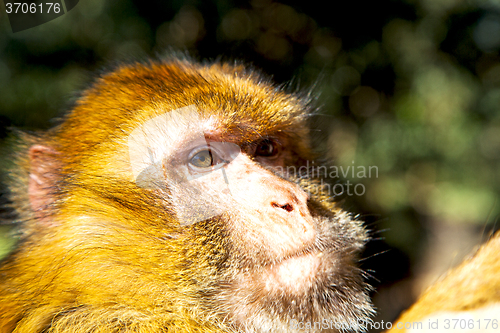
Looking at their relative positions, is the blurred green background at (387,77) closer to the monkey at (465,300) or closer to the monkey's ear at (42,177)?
the monkey's ear at (42,177)

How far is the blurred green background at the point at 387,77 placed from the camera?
312 cm

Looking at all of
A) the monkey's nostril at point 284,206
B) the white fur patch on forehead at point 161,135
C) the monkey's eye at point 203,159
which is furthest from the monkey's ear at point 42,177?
the monkey's nostril at point 284,206

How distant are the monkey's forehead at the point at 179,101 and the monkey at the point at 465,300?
3.15ft

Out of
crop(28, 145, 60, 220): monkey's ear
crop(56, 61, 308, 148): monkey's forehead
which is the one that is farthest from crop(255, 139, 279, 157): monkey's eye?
crop(28, 145, 60, 220): monkey's ear

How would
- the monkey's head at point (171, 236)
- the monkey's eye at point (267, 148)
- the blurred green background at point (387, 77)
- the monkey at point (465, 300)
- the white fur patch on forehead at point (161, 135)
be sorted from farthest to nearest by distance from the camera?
1. the blurred green background at point (387, 77)
2. the monkey's eye at point (267, 148)
3. the white fur patch on forehead at point (161, 135)
4. the monkey's head at point (171, 236)
5. the monkey at point (465, 300)

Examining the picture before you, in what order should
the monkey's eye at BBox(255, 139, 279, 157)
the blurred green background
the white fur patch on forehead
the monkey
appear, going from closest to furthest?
the monkey < the white fur patch on forehead < the monkey's eye at BBox(255, 139, 279, 157) < the blurred green background

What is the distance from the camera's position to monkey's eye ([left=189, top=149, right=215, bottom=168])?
57.0 inches

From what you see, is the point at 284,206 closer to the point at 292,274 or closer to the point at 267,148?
the point at 292,274

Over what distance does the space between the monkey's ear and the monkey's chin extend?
883 millimetres

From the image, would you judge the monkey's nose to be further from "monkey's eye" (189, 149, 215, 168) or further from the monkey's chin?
"monkey's eye" (189, 149, 215, 168)

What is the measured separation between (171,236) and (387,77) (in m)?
3.13

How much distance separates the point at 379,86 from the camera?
12.3ft

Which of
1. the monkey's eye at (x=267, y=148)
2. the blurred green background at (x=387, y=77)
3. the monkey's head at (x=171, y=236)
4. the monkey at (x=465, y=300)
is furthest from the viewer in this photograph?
the blurred green background at (x=387, y=77)

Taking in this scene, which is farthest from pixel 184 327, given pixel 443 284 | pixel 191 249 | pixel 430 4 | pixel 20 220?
pixel 430 4
